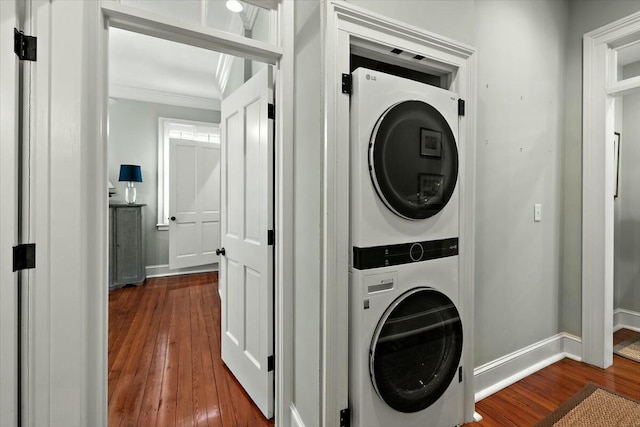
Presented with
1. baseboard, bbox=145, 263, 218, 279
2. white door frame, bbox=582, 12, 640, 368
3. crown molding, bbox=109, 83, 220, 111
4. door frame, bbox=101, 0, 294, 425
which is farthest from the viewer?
baseboard, bbox=145, 263, 218, 279

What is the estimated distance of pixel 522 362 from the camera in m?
2.14

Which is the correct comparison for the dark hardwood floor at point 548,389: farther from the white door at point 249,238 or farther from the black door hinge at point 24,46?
the black door hinge at point 24,46

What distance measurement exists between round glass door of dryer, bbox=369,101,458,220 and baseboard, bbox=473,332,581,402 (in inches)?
48.4

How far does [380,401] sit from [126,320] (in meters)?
2.93

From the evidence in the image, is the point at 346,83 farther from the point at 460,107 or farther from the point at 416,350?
the point at 416,350

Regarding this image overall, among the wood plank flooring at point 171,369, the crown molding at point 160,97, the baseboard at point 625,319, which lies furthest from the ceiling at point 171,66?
the baseboard at point 625,319

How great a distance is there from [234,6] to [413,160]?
50.5 inches

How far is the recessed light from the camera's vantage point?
156cm

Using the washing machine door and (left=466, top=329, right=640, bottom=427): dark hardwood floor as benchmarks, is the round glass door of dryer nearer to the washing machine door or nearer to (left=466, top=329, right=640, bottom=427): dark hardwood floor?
the washing machine door

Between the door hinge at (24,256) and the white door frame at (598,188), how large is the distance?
333 cm

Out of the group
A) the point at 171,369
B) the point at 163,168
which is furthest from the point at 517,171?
the point at 163,168

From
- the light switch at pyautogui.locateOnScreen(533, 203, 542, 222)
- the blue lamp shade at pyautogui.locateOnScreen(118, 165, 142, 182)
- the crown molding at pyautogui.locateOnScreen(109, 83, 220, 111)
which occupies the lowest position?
the light switch at pyautogui.locateOnScreen(533, 203, 542, 222)

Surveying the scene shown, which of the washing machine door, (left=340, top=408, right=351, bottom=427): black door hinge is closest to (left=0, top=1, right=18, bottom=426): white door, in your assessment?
Result: (left=340, top=408, right=351, bottom=427): black door hinge

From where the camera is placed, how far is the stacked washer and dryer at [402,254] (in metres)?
1.33
